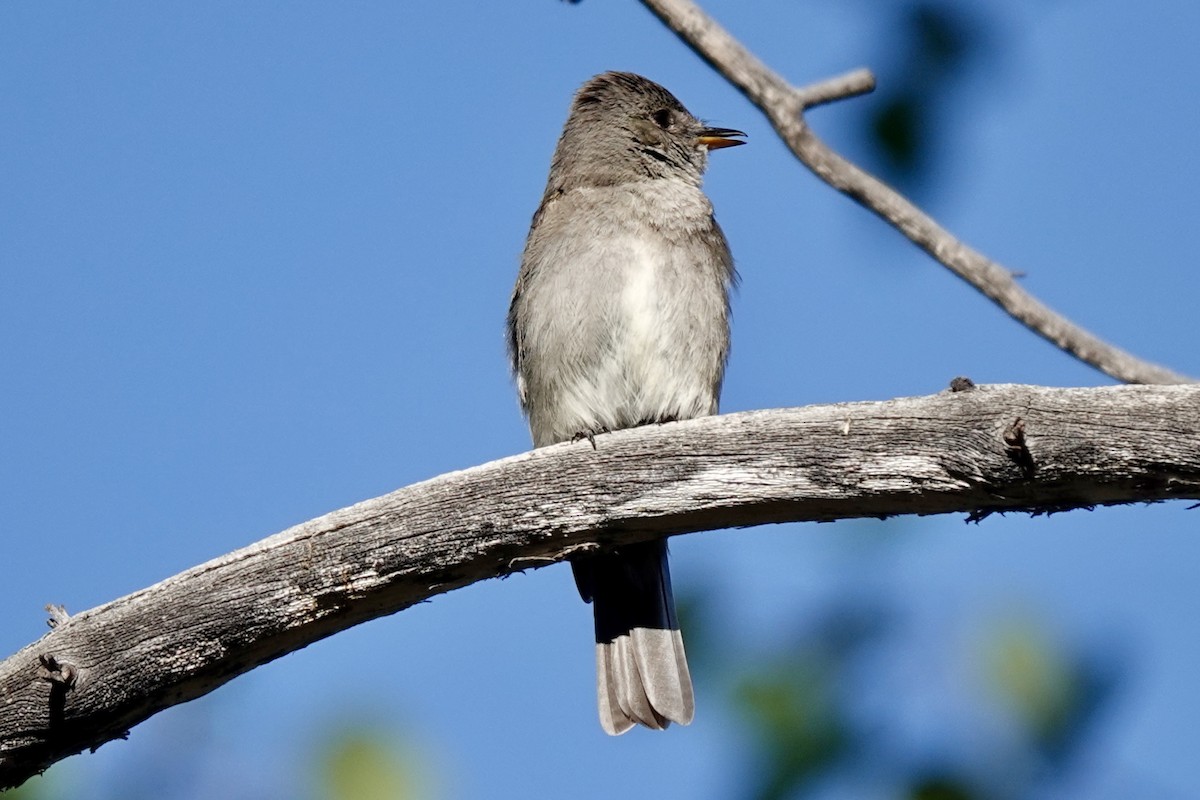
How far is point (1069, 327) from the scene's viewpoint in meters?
2.77

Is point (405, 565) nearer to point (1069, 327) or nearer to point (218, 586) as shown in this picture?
point (218, 586)

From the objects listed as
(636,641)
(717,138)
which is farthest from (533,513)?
(717,138)

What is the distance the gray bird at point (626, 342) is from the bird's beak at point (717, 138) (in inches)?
18.5

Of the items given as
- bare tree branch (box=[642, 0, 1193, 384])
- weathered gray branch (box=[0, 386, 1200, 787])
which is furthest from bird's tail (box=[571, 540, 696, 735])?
bare tree branch (box=[642, 0, 1193, 384])

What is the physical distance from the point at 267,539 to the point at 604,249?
7.69 ft

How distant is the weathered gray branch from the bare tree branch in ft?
2.00

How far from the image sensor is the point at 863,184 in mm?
2914

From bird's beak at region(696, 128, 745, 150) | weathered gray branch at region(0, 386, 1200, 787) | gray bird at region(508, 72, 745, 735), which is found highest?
bird's beak at region(696, 128, 745, 150)

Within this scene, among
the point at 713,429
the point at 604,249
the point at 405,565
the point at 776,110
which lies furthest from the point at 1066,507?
the point at 604,249

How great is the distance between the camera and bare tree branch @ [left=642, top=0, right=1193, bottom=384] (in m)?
2.78

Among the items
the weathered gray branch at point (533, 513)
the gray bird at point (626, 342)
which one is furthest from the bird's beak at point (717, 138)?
the weathered gray branch at point (533, 513)

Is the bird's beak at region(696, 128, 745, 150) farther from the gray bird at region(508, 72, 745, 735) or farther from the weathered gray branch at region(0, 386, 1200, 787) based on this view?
the weathered gray branch at region(0, 386, 1200, 787)

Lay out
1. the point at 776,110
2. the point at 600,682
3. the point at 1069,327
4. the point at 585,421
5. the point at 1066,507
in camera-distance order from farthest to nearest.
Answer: the point at 585,421, the point at 600,682, the point at 1066,507, the point at 776,110, the point at 1069,327

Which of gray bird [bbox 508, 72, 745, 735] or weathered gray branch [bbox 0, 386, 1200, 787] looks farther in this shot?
gray bird [bbox 508, 72, 745, 735]
